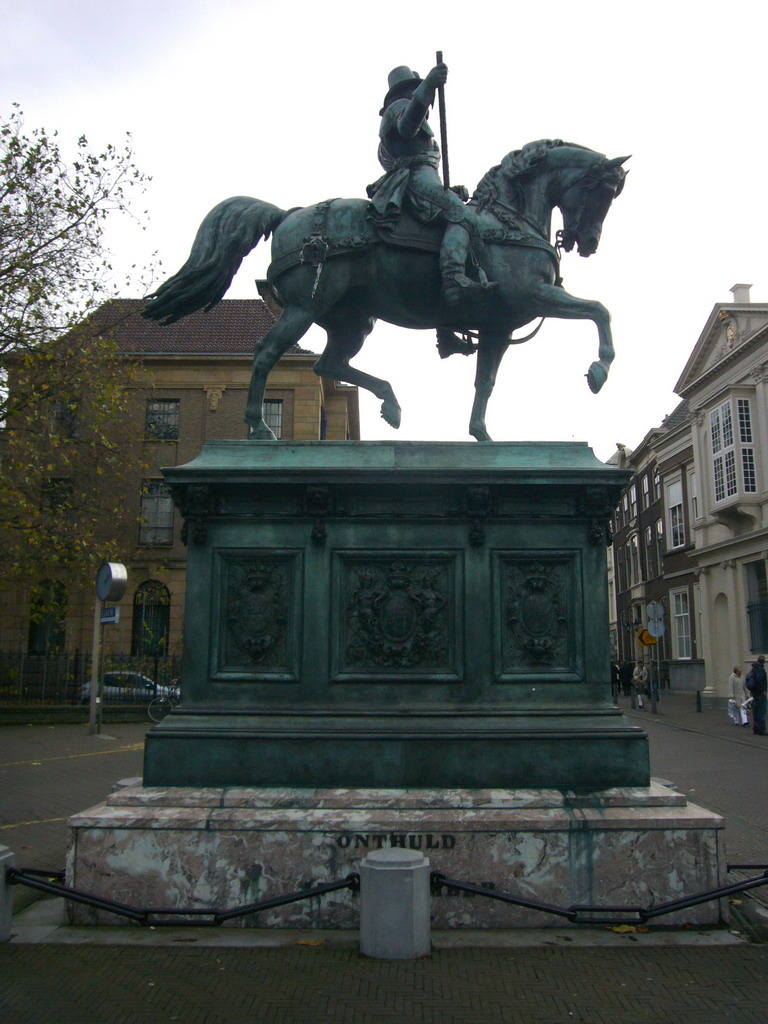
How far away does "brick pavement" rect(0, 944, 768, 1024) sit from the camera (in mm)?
4043

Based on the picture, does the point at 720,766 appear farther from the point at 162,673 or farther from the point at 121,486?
the point at 121,486

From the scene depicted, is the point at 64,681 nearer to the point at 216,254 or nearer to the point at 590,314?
the point at 216,254

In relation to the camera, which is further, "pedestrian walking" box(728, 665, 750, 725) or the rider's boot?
"pedestrian walking" box(728, 665, 750, 725)

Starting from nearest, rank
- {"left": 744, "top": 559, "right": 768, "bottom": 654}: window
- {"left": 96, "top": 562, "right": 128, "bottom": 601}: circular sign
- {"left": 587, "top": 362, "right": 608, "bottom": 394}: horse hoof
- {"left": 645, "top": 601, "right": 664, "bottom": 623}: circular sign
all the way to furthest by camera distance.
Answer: {"left": 587, "top": 362, "right": 608, "bottom": 394}: horse hoof < {"left": 96, "top": 562, "right": 128, "bottom": 601}: circular sign < {"left": 645, "top": 601, "right": 664, "bottom": 623}: circular sign < {"left": 744, "top": 559, "right": 768, "bottom": 654}: window

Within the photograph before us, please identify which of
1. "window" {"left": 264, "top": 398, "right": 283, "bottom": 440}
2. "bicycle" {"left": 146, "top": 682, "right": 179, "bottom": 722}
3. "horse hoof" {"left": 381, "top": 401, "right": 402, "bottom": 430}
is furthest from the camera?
"window" {"left": 264, "top": 398, "right": 283, "bottom": 440}

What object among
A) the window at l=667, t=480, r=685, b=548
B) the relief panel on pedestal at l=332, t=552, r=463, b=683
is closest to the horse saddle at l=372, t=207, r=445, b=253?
the relief panel on pedestal at l=332, t=552, r=463, b=683

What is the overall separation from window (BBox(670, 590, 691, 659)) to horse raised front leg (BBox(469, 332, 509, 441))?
42329mm

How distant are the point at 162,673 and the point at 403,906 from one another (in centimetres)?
2298

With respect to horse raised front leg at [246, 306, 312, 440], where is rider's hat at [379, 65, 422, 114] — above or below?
above

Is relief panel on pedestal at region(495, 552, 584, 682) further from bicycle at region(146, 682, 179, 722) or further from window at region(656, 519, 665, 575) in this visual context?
window at region(656, 519, 665, 575)

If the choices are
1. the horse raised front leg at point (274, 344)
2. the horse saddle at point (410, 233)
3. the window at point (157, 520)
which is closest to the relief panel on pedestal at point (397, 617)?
the horse raised front leg at point (274, 344)

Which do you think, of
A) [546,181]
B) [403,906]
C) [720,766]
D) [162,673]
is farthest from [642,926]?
[162,673]

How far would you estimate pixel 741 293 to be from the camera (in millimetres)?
39500

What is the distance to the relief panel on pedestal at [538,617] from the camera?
6.05m
